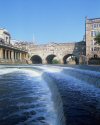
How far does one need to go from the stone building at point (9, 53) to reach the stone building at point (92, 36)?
16.6m

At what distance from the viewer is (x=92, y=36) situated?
69875mm

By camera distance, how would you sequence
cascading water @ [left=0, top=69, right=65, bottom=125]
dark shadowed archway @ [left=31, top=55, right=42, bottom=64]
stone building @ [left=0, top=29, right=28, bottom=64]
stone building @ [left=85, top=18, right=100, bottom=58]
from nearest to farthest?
cascading water @ [left=0, top=69, right=65, bottom=125] → stone building @ [left=0, top=29, right=28, bottom=64] → stone building @ [left=85, top=18, right=100, bottom=58] → dark shadowed archway @ [left=31, top=55, right=42, bottom=64]

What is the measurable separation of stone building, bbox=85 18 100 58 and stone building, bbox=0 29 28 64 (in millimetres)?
16574

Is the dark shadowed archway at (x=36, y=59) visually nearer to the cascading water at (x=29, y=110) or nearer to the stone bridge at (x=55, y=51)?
the stone bridge at (x=55, y=51)

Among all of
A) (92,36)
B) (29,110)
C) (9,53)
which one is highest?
(92,36)

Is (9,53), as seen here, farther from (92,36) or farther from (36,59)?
(36,59)

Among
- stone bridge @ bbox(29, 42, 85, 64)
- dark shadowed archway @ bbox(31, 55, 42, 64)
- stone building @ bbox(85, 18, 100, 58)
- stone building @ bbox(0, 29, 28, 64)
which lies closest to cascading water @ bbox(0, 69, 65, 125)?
stone building @ bbox(0, 29, 28, 64)

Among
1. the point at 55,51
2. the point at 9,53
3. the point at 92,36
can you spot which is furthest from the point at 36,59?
the point at 9,53

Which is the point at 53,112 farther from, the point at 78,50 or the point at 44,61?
the point at 44,61

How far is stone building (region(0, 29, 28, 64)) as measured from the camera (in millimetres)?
54287

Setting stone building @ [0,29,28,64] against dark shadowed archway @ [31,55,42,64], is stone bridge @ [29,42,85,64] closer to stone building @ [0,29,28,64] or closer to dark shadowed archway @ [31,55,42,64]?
dark shadowed archway @ [31,55,42,64]

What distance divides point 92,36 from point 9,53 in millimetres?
22007

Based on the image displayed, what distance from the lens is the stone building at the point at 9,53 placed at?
5429 cm

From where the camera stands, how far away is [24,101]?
9.69 metres
